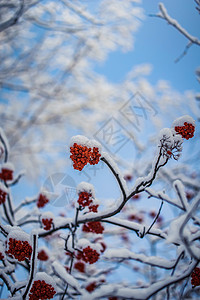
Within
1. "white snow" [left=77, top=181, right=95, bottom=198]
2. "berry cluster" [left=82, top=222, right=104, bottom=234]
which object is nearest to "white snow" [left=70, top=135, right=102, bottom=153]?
"white snow" [left=77, top=181, right=95, bottom=198]

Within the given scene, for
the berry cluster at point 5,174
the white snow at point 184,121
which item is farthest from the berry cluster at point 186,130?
the berry cluster at point 5,174

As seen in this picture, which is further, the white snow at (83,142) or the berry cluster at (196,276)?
the berry cluster at (196,276)

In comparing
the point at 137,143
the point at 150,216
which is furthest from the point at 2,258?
the point at 137,143

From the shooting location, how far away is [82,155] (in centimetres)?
120

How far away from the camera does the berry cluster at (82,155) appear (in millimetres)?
1201

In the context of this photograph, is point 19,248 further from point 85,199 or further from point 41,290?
point 85,199

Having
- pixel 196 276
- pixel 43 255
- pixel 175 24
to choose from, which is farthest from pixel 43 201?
pixel 175 24

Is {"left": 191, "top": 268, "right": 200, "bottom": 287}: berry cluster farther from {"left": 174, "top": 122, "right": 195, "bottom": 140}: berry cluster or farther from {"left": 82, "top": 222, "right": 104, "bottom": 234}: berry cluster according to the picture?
{"left": 174, "top": 122, "right": 195, "bottom": 140}: berry cluster

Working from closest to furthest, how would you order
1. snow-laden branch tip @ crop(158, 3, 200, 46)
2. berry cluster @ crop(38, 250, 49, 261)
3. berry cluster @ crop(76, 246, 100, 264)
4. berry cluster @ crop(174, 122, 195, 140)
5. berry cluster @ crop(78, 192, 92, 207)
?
berry cluster @ crop(174, 122, 195, 140) < berry cluster @ crop(78, 192, 92, 207) < berry cluster @ crop(76, 246, 100, 264) < snow-laden branch tip @ crop(158, 3, 200, 46) < berry cluster @ crop(38, 250, 49, 261)

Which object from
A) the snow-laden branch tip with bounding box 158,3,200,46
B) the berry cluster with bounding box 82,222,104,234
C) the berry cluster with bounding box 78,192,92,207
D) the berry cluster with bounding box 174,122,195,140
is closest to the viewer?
the berry cluster with bounding box 174,122,195,140

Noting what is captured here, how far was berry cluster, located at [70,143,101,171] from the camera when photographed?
3.94ft

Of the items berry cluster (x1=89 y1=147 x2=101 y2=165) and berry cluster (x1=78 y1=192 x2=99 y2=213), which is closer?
berry cluster (x1=89 y1=147 x2=101 y2=165)

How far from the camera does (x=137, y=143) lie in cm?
522

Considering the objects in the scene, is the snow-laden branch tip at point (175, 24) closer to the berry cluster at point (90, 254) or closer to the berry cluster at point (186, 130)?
the berry cluster at point (186, 130)
